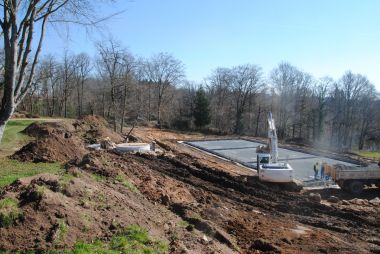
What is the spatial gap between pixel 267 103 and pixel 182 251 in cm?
6841

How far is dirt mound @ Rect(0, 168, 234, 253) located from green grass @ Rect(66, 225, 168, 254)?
159 millimetres

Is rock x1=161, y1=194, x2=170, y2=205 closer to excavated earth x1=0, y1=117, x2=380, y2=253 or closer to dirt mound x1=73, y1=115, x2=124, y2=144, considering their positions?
excavated earth x1=0, y1=117, x2=380, y2=253

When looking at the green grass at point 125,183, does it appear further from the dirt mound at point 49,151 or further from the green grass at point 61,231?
the dirt mound at point 49,151

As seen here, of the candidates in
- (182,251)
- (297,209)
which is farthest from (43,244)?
(297,209)

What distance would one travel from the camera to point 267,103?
73.1m

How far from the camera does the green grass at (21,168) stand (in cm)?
1047

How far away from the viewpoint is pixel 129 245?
616 cm

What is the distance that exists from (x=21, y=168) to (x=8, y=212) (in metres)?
6.83

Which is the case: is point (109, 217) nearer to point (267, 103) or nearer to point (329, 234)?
point (329, 234)

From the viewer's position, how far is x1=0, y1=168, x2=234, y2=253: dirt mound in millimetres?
5719

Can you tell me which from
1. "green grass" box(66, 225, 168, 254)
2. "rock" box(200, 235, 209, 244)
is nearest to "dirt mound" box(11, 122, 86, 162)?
"rock" box(200, 235, 209, 244)

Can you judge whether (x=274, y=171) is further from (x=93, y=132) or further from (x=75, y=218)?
(x=75, y=218)

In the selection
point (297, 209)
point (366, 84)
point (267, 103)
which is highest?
point (366, 84)

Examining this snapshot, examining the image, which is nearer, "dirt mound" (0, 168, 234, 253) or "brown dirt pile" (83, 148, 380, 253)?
"dirt mound" (0, 168, 234, 253)
